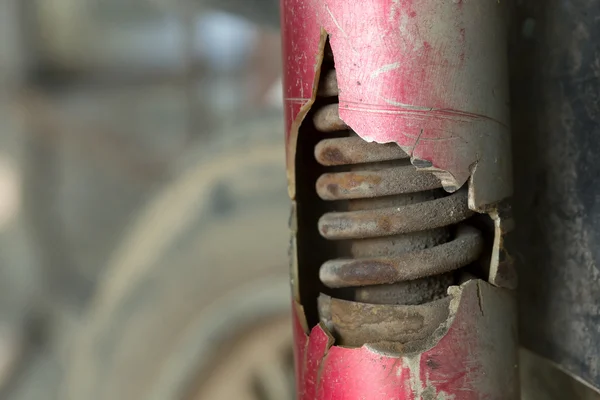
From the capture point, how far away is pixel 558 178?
0.52 meters

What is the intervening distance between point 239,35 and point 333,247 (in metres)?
0.87

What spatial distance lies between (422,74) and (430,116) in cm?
3

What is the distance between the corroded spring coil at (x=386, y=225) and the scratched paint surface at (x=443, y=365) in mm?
22

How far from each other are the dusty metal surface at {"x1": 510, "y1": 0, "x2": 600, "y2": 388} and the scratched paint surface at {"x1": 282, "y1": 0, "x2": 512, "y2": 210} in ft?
0.47

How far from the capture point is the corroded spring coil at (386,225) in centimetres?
41

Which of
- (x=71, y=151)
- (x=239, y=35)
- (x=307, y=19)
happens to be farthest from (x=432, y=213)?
(x=71, y=151)

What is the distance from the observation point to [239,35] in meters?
1.24

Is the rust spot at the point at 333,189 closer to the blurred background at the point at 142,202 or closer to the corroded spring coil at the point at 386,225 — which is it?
the corroded spring coil at the point at 386,225

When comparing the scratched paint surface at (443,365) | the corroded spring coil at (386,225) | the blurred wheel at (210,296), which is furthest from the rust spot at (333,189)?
the blurred wheel at (210,296)

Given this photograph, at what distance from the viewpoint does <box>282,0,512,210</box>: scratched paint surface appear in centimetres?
37

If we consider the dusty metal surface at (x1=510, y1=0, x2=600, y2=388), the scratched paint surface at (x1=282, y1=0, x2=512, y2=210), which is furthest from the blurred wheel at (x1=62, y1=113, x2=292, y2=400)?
the scratched paint surface at (x1=282, y1=0, x2=512, y2=210)

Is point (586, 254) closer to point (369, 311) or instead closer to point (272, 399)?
point (369, 311)

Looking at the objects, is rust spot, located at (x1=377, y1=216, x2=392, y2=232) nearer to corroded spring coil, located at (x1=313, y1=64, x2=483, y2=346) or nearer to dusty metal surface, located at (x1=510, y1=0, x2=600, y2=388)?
corroded spring coil, located at (x1=313, y1=64, x2=483, y2=346)

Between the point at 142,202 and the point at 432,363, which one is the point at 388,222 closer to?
the point at 432,363
